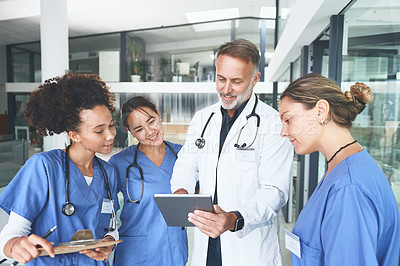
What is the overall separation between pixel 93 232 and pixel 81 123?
0.44m

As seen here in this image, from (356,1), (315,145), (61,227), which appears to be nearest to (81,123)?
(61,227)

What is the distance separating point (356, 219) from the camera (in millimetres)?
736

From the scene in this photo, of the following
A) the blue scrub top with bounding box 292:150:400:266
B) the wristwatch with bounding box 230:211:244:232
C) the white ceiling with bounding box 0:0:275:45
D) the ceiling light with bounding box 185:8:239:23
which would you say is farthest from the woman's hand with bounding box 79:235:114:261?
the ceiling light with bounding box 185:8:239:23

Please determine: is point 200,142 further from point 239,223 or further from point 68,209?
point 68,209

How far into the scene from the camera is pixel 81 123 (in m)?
1.22

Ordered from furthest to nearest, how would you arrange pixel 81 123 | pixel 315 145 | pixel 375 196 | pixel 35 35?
pixel 35 35, pixel 81 123, pixel 315 145, pixel 375 196

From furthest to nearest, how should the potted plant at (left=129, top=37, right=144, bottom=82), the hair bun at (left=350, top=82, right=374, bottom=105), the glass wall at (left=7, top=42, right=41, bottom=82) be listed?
the glass wall at (left=7, top=42, right=41, bottom=82) < the potted plant at (left=129, top=37, right=144, bottom=82) < the hair bun at (left=350, top=82, right=374, bottom=105)

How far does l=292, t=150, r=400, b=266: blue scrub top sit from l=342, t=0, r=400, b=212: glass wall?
1.48ft

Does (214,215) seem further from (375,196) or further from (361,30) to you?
(361,30)

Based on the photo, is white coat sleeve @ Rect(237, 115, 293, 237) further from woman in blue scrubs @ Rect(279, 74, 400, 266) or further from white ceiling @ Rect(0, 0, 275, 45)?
white ceiling @ Rect(0, 0, 275, 45)

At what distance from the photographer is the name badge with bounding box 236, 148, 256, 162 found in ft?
4.23

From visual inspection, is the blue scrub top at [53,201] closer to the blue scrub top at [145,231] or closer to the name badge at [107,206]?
the name badge at [107,206]

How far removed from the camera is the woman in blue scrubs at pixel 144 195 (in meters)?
1.46

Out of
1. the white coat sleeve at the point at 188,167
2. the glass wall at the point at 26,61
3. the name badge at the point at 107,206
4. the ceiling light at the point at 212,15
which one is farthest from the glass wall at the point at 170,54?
the name badge at the point at 107,206
